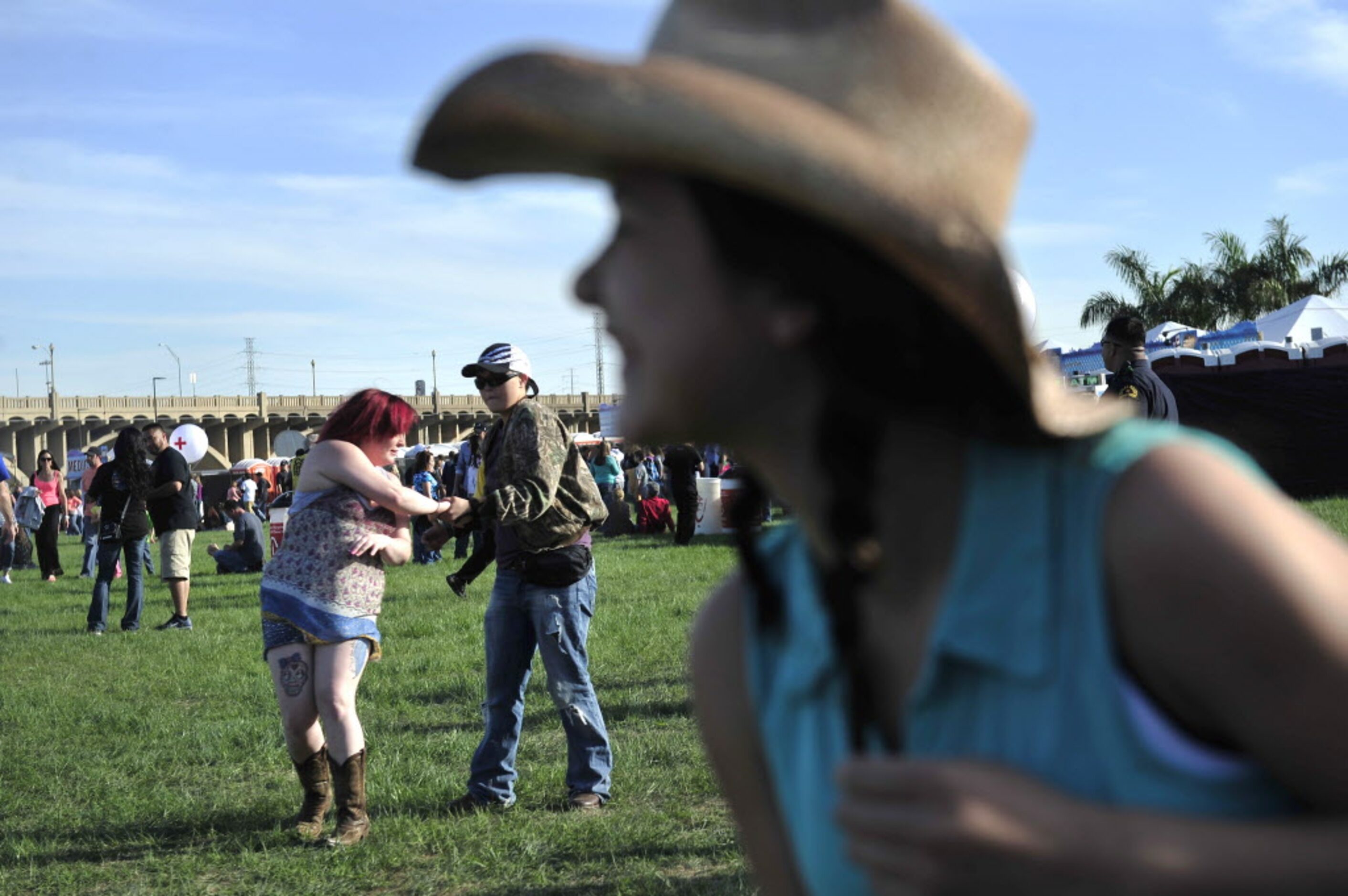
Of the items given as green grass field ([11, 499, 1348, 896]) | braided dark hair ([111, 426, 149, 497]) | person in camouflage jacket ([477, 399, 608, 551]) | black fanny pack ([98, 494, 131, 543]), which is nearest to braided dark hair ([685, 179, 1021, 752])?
green grass field ([11, 499, 1348, 896])

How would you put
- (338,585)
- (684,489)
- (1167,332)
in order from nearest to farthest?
(338,585) → (684,489) → (1167,332)

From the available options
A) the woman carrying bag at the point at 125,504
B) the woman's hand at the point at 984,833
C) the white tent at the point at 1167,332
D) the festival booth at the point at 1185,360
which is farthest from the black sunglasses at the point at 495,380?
the white tent at the point at 1167,332

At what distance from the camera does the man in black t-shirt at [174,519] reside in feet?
43.8

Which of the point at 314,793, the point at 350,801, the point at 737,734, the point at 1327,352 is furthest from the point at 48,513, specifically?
the point at 737,734

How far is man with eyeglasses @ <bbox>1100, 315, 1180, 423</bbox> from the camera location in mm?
7195

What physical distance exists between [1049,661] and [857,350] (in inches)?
11.4

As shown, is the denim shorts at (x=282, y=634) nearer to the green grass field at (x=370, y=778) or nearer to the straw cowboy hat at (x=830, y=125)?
the green grass field at (x=370, y=778)

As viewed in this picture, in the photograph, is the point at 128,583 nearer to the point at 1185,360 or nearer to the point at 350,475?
the point at 350,475

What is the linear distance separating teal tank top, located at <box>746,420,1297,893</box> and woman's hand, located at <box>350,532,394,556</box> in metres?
4.88

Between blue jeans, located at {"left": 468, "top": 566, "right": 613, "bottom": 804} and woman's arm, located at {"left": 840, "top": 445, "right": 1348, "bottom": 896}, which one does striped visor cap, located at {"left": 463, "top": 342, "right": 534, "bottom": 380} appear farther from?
woman's arm, located at {"left": 840, "top": 445, "right": 1348, "bottom": 896}

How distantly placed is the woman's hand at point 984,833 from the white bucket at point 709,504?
21.0 metres

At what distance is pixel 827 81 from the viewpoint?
1042 mm

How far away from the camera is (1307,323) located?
23125 mm

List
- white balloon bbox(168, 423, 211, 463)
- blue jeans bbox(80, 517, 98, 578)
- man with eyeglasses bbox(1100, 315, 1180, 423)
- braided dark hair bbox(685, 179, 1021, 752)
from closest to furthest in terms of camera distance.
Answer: braided dark hair bbox(685, 179, 1021, 752) → man with eyeglasses bbox(1100, 315, 1180, 423) → blue jeans bbox(80, 517, 98, 578) → white balloon bbox(168, 423, 211, 463)
